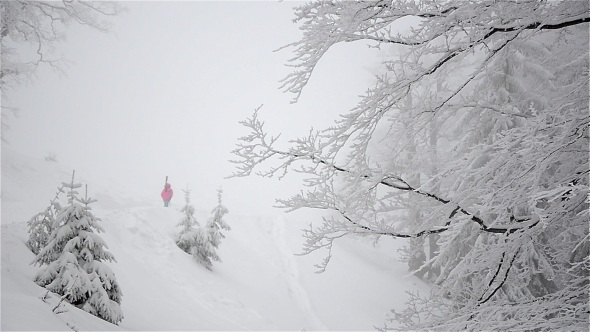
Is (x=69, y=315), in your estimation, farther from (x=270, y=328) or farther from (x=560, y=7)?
(x=560, y=7)

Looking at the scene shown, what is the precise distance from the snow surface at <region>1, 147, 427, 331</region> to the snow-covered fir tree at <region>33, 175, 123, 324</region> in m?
0.29

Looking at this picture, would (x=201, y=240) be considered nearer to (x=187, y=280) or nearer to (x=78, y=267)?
(x=187, y=280)

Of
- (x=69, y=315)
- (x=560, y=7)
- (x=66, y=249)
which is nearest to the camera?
(x=560, y=7)

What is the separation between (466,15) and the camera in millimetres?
2504

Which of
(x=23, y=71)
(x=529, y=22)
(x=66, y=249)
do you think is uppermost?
(x=23, y=71)

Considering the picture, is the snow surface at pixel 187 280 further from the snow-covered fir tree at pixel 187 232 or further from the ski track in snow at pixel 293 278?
the snow-covered fir tree at pixel 187 232

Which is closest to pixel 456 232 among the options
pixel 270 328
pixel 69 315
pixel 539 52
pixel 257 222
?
pixel 69 315

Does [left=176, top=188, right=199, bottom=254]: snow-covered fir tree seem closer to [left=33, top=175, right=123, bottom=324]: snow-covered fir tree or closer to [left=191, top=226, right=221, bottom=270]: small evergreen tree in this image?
[left=191, top=226, right=221, bottom=270]: small evergreen tree

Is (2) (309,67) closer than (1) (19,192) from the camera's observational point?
Yes

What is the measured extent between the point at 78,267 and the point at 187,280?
18.2 ft

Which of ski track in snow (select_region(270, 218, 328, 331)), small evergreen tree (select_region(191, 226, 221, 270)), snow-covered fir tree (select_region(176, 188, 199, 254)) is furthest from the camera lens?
snow-covered fir tree (select_region(176, 188, 199, 254))

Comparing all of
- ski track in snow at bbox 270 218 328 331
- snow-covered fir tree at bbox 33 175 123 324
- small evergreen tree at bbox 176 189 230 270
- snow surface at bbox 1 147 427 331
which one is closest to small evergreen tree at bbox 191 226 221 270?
small evergreen tree at bbox 176 189 230 270

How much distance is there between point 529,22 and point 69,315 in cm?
669

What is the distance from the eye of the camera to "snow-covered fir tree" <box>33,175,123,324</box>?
5539 mm
